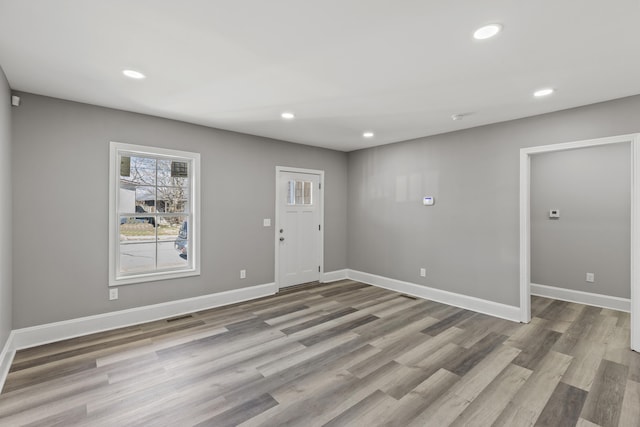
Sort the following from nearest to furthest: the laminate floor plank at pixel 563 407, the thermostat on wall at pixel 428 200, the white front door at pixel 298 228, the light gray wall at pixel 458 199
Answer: the laminate floor plank at pixel 563 407, the light gray wall at pixel 458 199, the thermostat on wall at pixel 428 200, the white front door at pixel 298 228

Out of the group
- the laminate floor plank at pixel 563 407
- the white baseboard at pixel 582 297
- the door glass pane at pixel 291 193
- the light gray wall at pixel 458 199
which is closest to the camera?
the laminate floor plank at pixel 563 407

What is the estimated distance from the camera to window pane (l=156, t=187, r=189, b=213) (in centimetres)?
394

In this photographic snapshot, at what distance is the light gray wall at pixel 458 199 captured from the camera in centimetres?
353

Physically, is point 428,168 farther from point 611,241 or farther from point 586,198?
point 611,241

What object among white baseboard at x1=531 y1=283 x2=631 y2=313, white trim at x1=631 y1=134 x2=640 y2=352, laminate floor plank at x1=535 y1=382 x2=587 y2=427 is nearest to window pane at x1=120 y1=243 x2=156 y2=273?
laminate floor plank at x1=535 y1=382 x2=587 y2=427

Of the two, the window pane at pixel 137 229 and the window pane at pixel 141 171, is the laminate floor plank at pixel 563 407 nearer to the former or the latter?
the window pane at pixel 137 229

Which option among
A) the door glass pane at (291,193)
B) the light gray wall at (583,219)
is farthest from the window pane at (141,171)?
the light gray wall at (583,219)

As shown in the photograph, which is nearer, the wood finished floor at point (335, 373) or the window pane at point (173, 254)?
the wood finished floor at point (335, 373)

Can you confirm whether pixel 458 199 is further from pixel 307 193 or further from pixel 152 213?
pixel 152 213

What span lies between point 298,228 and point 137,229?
2.52 meters

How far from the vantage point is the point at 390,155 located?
17.5 feet

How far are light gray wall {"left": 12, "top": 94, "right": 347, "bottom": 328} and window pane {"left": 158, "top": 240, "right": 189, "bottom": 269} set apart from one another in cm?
27

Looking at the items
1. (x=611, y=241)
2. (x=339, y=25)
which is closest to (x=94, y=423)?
(x=339, y=25)

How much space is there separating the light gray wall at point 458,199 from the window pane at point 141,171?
3573mm
